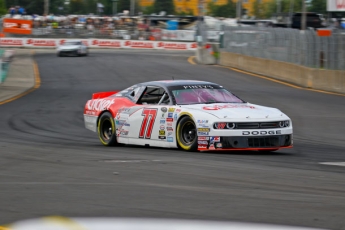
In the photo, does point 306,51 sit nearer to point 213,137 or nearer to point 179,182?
point 213,137

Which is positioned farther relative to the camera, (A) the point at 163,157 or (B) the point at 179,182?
(A) the point at 163,157

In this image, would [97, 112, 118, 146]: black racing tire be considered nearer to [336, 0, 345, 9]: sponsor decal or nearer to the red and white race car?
the red and white race car

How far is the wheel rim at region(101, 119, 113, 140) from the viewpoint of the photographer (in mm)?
12812

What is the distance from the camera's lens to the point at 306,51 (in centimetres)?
2706

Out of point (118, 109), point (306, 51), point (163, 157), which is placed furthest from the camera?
point (306, 51)

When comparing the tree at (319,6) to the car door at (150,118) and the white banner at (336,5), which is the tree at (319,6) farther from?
the car door at (150,118)

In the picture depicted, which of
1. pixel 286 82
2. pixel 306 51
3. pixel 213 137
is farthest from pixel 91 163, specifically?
pixel 286 82

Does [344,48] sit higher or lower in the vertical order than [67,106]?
higher

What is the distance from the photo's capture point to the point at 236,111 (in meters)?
11.1

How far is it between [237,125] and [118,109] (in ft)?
8.51

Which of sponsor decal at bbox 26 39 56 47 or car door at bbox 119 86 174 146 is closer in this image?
car door at bbox 119 86 174 146

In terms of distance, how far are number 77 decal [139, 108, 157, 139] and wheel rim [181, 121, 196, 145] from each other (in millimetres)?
705

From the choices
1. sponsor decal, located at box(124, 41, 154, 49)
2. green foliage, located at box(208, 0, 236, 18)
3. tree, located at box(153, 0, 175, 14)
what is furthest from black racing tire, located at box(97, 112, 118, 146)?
green foliage, located at box(208, 0, 236, 18)

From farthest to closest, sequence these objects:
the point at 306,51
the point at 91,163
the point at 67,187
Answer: the point at 306,51
the point at 91,163
the point at 67,187
